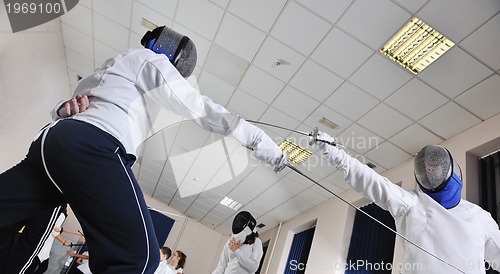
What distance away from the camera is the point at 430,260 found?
1.66m

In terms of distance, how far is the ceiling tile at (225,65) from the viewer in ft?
13.2

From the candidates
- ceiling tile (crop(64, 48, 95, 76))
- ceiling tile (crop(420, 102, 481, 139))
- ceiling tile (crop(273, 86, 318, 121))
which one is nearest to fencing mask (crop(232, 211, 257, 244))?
ceiling tile (crop(273, 86, 318, 121))

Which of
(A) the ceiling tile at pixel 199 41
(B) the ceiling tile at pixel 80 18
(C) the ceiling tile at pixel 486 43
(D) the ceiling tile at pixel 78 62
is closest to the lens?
(C) the ceiling tile at pixel 486 43

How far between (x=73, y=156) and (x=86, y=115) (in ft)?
0.52

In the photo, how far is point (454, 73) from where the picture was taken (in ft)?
10.5

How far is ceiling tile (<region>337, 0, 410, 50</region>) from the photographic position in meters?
2.89

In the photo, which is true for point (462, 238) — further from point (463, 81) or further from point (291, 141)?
point (291, 141)

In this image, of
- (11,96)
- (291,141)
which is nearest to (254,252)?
(291,141)

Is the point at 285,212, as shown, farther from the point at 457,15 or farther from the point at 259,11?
the point at 457,15

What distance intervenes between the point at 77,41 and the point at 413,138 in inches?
187

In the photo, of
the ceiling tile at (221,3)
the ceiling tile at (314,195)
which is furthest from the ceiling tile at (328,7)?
the ceiling tile at (314,195)

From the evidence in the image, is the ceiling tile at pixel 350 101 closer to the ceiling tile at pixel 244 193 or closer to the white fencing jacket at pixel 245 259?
the white fencing jacket at pixel 245 259

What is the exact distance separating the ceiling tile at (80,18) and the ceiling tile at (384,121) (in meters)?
3.71

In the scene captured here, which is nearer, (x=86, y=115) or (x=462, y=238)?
(x=86, y=115)
